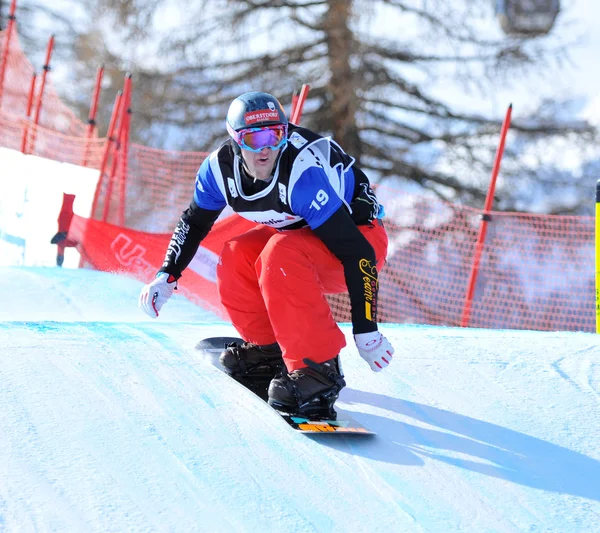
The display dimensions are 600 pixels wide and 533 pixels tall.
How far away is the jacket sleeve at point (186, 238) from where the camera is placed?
11.2 ft

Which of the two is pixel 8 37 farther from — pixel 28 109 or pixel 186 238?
pixel 186 238

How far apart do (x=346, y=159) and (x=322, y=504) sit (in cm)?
148

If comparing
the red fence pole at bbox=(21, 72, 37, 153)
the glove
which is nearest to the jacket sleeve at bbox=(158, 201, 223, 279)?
the glove

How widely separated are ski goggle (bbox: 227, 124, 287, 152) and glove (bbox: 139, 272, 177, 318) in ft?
2.46

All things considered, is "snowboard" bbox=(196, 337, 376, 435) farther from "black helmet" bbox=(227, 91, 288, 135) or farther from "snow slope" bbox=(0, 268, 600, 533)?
"black helmet" bbox=(227, 91, 288, 135)

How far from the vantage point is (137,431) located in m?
2.62

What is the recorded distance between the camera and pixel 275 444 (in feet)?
8.77

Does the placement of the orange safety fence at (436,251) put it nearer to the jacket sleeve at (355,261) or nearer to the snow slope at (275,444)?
the snow slope at (275,444)

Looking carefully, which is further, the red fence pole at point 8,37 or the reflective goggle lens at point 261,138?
the red fence pole at point 8,37

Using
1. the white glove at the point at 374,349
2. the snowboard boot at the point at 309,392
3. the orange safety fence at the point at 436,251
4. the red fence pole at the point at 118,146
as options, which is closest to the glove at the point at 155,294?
the snowboard boot at the point at 309,392

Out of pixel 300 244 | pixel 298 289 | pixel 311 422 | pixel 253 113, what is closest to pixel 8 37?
pixel 253 113

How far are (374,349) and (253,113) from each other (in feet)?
3.14

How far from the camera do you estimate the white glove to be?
9.59ft

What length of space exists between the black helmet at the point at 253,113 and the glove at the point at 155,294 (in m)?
0.76
